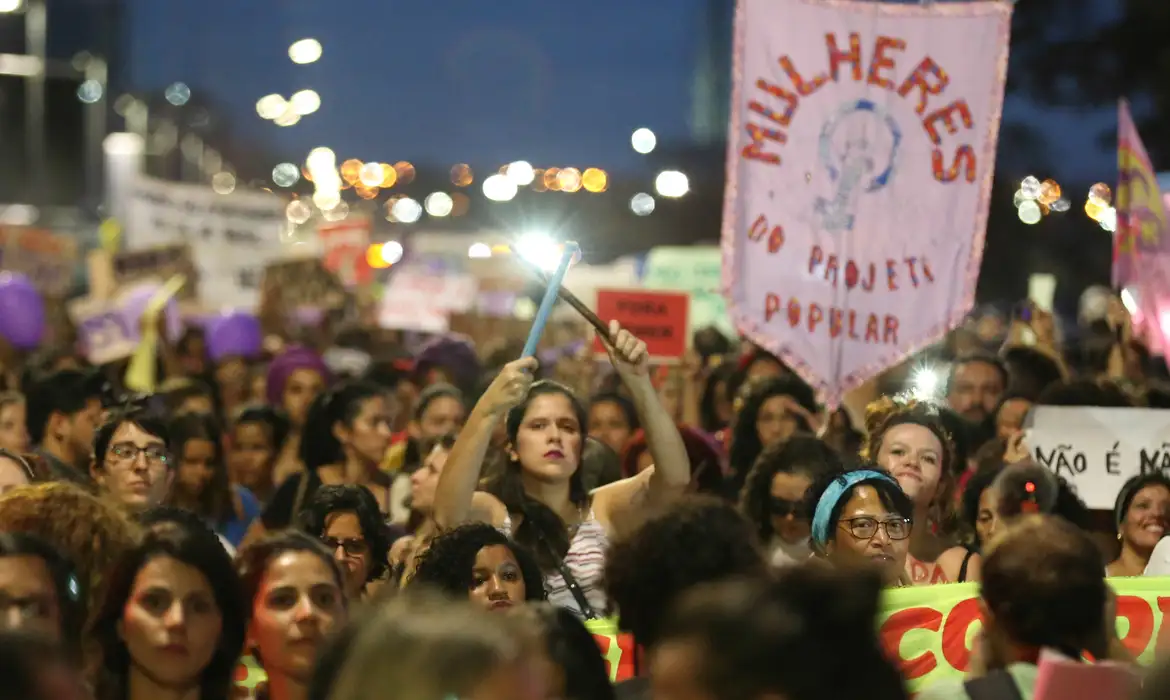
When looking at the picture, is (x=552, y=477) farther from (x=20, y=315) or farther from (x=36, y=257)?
(x=36, y=257)

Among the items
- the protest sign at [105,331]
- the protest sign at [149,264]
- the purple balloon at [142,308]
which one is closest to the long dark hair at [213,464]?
the protest sign at [105,331]

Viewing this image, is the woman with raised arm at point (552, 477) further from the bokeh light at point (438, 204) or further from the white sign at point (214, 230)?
the bokeh light at point (438, 204)

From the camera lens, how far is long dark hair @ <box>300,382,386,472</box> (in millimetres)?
8367

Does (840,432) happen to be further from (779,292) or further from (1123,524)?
(1123,524)

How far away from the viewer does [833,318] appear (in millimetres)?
8578

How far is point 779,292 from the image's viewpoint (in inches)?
339

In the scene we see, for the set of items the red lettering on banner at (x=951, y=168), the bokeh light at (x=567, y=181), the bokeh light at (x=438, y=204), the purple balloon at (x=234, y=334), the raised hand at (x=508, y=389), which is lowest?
the bokeh light at (x=438, y=204)

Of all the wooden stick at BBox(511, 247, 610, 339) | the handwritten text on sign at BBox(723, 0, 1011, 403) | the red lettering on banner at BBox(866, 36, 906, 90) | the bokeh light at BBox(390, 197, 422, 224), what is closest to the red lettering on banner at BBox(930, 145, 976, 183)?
the handwritten text on sign at BBox(723, 0, 1011, 403)

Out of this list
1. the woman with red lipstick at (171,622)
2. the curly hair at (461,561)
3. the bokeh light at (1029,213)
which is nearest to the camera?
the woman with red lipstick at (171,622)

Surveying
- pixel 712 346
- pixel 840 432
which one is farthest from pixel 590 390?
pixel 840 432

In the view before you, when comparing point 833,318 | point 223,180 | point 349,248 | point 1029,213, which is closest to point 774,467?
point 833,318

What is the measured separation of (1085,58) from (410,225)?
214 ft

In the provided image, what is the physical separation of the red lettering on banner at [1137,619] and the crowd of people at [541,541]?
0.45 m

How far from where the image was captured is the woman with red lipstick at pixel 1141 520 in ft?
23.0
